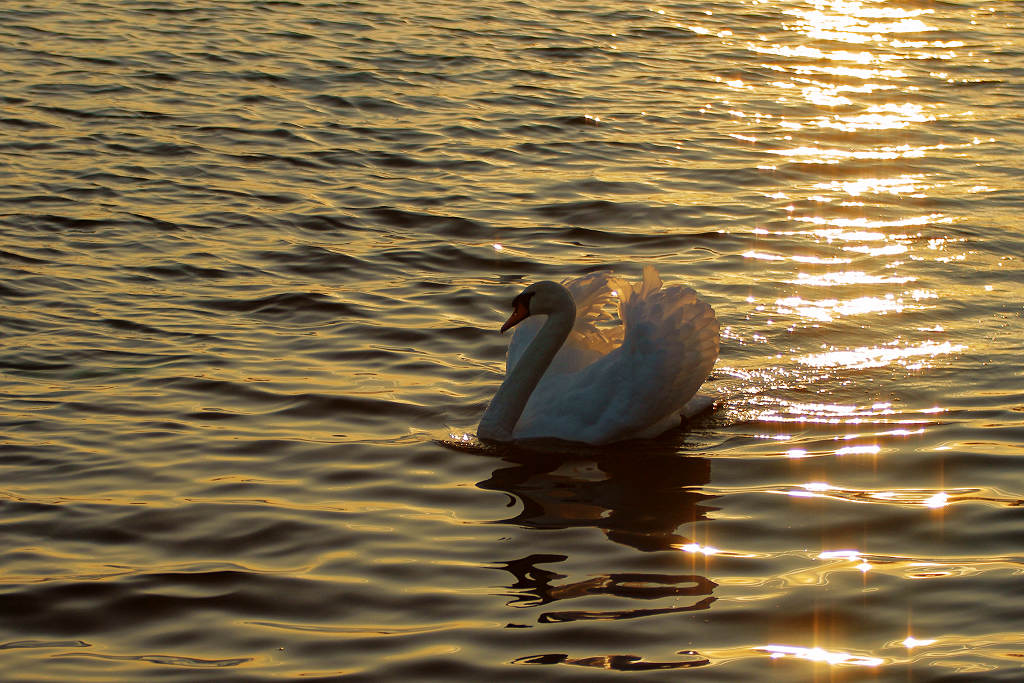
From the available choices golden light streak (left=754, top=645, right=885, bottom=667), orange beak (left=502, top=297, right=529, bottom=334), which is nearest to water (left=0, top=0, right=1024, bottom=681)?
golden light streak (left=754, top=645, right=885, bottom=667)

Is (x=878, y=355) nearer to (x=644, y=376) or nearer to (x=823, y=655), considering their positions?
(x=644, y=376)

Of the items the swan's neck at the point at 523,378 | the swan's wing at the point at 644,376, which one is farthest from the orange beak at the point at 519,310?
the swan's wing at the point at 644,376

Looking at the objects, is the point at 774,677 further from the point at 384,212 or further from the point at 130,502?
the point at 384,212

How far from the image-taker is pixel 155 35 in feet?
58.0

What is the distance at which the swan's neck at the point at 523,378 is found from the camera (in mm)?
7895

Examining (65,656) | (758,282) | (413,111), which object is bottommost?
(65,656)

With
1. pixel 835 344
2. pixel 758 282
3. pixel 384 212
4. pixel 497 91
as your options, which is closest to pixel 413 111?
pixel 497 91

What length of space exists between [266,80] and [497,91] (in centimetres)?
265

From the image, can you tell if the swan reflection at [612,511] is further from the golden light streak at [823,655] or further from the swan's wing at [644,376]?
the golden light streak at [823,655]

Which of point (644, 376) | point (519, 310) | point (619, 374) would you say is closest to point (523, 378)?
point (519, 310)

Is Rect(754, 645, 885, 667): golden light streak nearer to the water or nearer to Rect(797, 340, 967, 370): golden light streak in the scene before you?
the water

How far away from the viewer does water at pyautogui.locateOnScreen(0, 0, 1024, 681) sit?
564cm

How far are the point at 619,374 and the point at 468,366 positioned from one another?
1418 mm

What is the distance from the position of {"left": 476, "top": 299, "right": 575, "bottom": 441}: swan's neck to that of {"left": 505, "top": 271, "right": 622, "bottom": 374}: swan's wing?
0.26m
